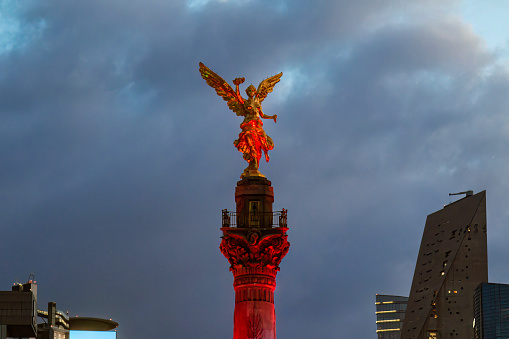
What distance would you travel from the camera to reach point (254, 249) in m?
110

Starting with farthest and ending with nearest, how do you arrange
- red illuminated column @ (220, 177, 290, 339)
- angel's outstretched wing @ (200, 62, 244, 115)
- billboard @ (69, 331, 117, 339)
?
1. billboard @ (69, 331, 117, 339)
2. angel's outstretched wing @ (200, 62, 244, 115)
3. red illuminated column @ (220, 177, 290, 339)

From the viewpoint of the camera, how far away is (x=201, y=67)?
11781 centimetres

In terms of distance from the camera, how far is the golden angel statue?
115m

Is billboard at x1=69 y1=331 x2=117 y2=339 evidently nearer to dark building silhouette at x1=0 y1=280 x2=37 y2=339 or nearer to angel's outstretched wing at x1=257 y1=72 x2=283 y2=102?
dark building silhouette at x1=0 y1=280 x2=37 y2=339

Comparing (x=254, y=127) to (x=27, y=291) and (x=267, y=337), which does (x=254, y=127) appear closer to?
(x=267, y=337)

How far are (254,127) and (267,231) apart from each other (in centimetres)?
1088

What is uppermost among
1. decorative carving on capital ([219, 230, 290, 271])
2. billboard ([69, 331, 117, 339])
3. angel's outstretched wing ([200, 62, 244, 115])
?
angel's outstretched wing ([200, 62, 244, 115])

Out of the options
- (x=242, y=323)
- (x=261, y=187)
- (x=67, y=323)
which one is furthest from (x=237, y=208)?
(x=67, y=323)

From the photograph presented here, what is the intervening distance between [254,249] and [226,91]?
55.9 feet

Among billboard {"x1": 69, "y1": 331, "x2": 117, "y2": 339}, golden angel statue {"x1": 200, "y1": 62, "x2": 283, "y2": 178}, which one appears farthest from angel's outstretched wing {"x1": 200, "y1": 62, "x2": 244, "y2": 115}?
billboard {"x1": 69, "y1": 331, "x2": 117, "y2": 339}

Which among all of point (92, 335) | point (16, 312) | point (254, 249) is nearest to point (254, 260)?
point (254, 249)

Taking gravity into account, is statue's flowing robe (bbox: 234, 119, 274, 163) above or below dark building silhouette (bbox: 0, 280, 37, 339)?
above

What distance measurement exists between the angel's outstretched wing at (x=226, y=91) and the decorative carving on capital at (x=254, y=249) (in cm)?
1333

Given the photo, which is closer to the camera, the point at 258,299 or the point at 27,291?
the point at 258,299
